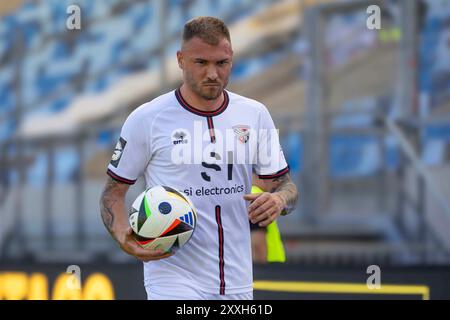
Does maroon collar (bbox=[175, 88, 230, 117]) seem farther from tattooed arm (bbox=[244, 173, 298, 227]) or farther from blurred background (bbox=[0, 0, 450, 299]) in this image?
blurred background (bbox=[0, 0, 450, 299])

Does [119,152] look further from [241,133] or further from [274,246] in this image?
[274,246]

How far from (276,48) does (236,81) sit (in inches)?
21.5

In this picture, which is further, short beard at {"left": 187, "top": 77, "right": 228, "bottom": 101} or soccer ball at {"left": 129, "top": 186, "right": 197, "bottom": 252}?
short beard at {"left": 187, "top": 77, "right": 228, "bottom": 101}

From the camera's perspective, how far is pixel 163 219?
4.39 m

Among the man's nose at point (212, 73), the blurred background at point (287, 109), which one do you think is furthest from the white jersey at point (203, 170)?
the blurred background at point (287, 109)

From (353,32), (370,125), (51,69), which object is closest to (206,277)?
(370,125)

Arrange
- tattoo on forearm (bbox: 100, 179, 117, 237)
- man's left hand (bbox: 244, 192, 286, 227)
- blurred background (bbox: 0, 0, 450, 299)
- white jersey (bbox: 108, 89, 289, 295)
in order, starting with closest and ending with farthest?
man's left hand (bbox: 244, 192, 286, 227) → white jersey (bbox: 108, 89, 289, 295) → tattoo on forearm (bbox: 100, 179, 117, 237) → blurred background (bbox: 0, 0, 450, 299)

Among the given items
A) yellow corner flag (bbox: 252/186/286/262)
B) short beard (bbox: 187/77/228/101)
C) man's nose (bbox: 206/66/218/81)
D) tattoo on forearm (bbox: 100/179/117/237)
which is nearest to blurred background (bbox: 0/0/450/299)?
yellow corner flag (bbox: 252/186/286/262)

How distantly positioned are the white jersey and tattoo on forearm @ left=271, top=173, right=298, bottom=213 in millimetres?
179

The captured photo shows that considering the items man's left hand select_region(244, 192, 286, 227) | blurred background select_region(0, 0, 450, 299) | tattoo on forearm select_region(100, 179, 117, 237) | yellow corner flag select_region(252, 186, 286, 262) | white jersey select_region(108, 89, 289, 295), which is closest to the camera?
man's left hand select_region(244, 192, 286, 227)

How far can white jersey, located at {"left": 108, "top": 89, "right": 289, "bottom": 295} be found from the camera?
15.1 ft

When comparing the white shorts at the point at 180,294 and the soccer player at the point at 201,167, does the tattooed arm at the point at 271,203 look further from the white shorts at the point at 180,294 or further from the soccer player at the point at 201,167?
the white shorts at the point at 180,294

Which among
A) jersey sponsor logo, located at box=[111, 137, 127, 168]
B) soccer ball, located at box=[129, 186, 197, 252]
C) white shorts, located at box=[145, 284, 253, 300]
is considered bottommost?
white shorts, located at box=[145, 284, 253, 300]

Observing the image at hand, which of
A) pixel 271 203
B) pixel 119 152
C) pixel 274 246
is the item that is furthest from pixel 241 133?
pixel 274 246
